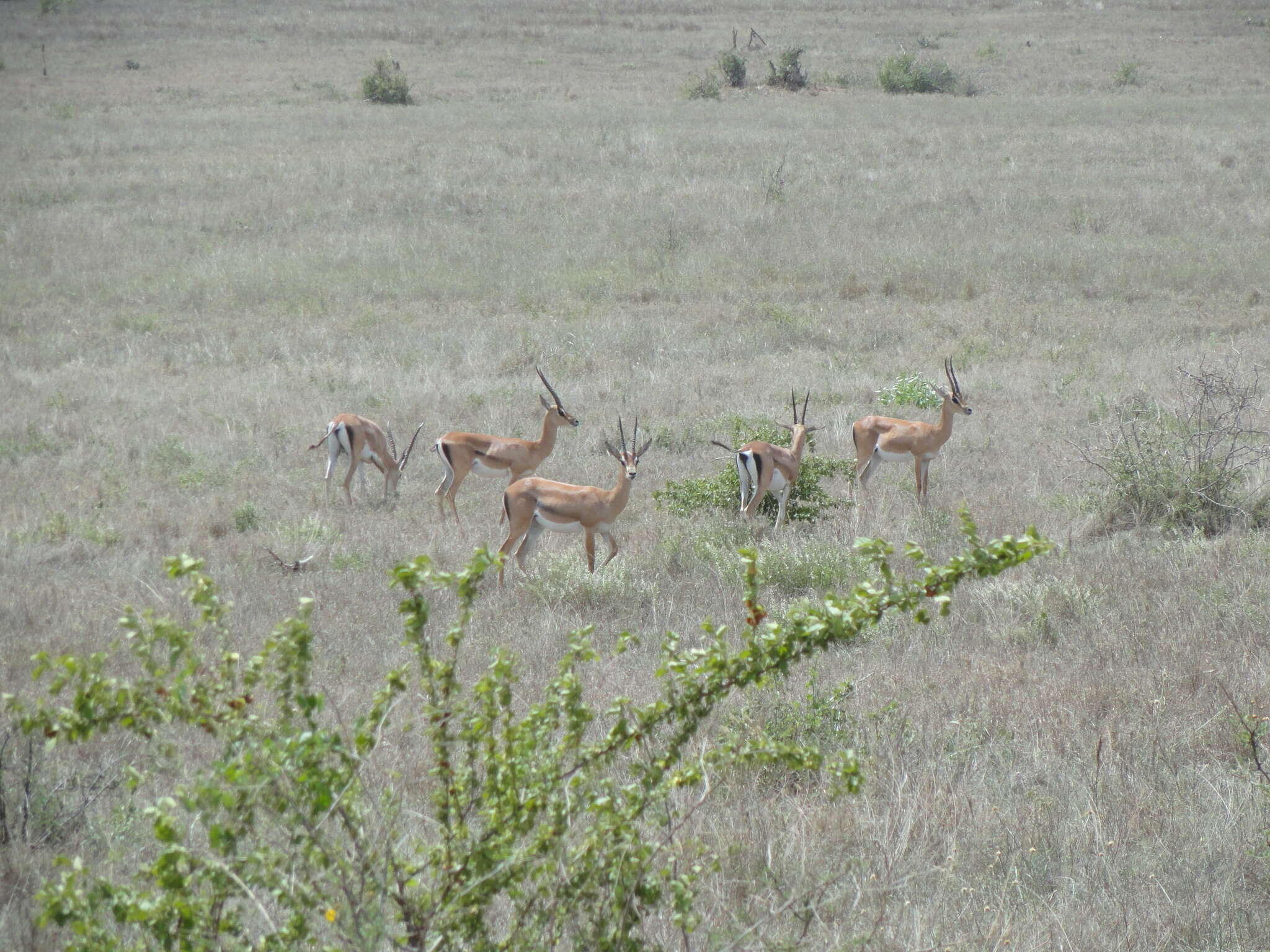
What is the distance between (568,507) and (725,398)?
18.2ft

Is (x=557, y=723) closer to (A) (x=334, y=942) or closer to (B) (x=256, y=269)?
(A) (x=334, y=942)

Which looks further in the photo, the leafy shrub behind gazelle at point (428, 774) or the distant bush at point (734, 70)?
the distant bush at point (734, 70)

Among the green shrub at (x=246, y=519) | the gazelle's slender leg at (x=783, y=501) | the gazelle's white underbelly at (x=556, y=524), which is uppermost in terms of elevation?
the gazelle's white underbelly at (x=556, y=524)

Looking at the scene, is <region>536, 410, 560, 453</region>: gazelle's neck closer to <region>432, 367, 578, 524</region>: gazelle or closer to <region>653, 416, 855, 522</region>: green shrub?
<region>432, 367, 578, 524</region>: gazelle

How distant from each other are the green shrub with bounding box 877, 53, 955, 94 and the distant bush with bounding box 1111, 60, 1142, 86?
663cm

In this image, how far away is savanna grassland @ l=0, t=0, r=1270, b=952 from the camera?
14.5ft

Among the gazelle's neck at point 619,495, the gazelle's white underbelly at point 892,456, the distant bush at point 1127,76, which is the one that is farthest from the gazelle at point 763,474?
the distant bush at point 1127,76

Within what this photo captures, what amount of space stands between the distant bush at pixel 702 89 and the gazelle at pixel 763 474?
35.3 meters

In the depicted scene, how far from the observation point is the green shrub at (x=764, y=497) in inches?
377

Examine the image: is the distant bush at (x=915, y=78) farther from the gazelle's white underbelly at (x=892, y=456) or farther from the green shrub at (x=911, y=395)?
the gazelle's white underbelly at (x=892, y=456)

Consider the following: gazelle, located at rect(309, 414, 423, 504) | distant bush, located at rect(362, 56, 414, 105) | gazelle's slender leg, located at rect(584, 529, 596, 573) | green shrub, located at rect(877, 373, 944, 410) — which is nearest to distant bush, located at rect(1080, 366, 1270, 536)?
green shrub, located at rect(877, 373, 944, 410)

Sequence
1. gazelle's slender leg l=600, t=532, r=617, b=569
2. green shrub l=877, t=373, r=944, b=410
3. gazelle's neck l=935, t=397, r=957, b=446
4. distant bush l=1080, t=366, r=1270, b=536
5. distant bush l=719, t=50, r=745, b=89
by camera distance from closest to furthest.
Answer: gazelle's slender leg l=600, t=532, r=617, b=569 < distant bush l=1080, t=366, r=1270, b=536 < gazelle's neck l=935, t=397, r=957, b=446 < green shrub l=877, t=373, r=944, b=410 < distant bush l=719, t=50, r=745, b=89

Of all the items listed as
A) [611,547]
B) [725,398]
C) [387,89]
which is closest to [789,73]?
[387,89]

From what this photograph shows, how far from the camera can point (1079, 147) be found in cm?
3161
